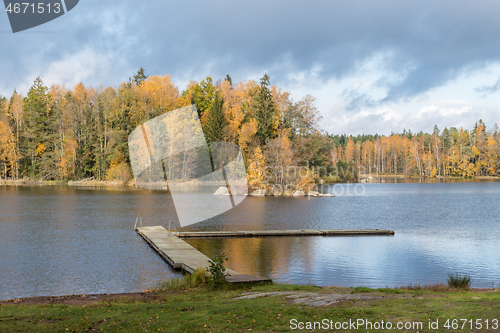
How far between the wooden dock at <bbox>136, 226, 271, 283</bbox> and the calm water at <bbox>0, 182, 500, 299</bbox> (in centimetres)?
52

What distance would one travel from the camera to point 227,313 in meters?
8.57

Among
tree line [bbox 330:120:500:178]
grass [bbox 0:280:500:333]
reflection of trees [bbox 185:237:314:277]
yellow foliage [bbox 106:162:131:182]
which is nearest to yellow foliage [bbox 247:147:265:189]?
yellow foliage [bbox 106:162:131:182]

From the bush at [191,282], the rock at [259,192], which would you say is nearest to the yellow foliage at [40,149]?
the rock at [259,192]

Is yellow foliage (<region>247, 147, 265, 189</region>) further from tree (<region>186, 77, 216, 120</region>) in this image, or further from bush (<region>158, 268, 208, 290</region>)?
bush (<region>158, 268, 208, 290</region>)

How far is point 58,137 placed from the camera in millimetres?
73125

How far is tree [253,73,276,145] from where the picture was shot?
6538 cm

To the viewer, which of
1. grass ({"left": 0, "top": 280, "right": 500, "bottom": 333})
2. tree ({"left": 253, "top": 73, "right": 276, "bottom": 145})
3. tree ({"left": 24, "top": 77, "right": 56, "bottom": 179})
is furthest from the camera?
tree ({"left": 24, "top": 77, "right": 56, "bottom": 179})

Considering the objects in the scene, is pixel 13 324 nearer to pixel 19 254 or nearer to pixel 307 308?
pixel 307 308

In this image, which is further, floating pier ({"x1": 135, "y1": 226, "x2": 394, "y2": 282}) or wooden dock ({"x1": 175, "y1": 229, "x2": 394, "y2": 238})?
wooden dock ({"x1": 175, "y1": 229, "x2": 394, "y2": 238})

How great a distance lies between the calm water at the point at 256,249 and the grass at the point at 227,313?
4245 millimetres

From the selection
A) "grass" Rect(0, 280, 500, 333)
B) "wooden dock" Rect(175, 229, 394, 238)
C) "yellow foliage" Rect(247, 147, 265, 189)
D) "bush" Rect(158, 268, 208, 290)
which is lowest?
"wooden dock" Rect(175, 229, 394, 238)

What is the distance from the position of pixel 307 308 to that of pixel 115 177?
64231 millimetres

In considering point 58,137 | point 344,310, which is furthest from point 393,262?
point 58,137

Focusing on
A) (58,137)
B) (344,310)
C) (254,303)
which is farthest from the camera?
(58,137)
